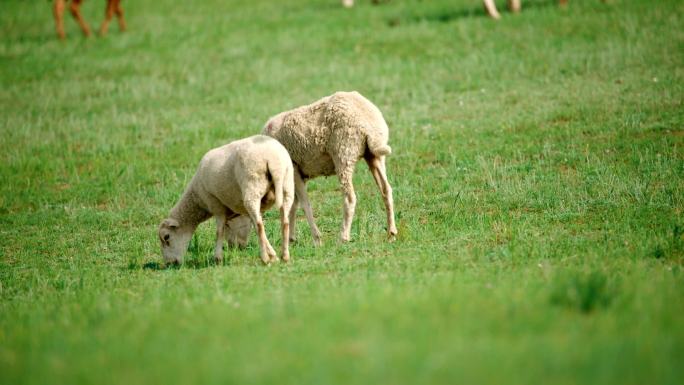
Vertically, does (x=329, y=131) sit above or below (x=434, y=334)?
above

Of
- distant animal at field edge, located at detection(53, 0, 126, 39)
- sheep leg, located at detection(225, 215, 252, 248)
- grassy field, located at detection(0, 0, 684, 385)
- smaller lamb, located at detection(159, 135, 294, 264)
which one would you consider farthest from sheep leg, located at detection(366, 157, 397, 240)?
distant animal at field edge, located at detection(53, 0, 126, 39)

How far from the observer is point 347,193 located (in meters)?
9.44

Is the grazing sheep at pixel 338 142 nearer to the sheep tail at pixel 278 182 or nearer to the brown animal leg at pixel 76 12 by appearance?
the sheep tail at pixel 278 182

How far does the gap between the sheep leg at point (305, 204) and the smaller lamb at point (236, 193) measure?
0.51m

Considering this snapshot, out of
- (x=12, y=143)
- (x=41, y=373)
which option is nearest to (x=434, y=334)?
(x=41, y=373)

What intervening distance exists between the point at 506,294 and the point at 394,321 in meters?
1.15

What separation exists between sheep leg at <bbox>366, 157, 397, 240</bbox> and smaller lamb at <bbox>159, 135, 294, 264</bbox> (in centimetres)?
107

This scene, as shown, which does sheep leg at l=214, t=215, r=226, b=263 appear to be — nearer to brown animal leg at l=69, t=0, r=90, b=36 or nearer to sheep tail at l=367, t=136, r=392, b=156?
sheep tail at l=367, t=136, r=392, b=156

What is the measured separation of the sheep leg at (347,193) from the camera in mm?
9414

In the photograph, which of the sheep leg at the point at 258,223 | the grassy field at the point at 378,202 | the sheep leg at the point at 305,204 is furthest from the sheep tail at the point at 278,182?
the sheep leg at the point at 305,204

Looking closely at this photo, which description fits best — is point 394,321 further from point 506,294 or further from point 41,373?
point 41,373

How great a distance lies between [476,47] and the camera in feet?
64.4

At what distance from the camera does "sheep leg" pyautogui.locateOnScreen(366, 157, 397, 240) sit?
9453 mm

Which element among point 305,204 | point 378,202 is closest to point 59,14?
point 378,202
